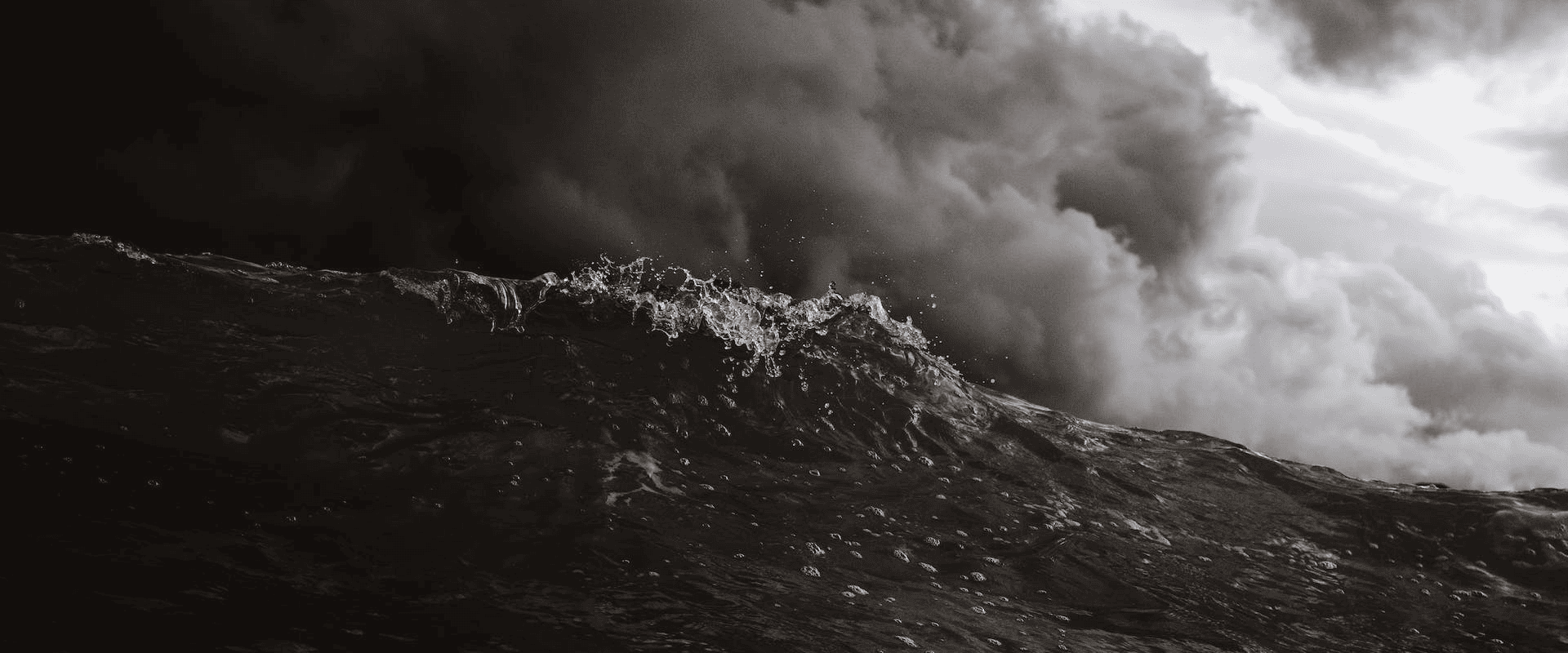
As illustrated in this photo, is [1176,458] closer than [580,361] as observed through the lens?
No

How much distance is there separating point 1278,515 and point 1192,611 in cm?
409

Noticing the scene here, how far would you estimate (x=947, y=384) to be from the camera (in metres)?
13.9

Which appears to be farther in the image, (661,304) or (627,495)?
(661,304)

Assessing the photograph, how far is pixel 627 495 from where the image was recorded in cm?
852

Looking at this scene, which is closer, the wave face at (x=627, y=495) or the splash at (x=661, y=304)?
the wave face at (x=627, y=495)

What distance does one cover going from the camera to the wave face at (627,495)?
571 centimetres

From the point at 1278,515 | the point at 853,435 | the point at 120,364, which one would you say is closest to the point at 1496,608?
the point at 1278,515

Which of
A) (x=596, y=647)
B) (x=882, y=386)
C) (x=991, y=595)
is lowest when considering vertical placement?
(x=596, y=647)

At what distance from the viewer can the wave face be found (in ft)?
18.7

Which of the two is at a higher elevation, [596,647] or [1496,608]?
[1496,608]

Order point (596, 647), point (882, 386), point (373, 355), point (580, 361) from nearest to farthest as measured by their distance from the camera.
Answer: point (596, 647) → point (373, 355) → point (580, 361) → point (882, 386)

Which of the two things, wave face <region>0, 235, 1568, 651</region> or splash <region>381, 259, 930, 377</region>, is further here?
splash <region>381, 259, 930, 377</region>

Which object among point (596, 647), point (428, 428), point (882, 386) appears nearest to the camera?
point (596, 647)

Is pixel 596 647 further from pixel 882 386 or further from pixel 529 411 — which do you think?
pixel 882 386
